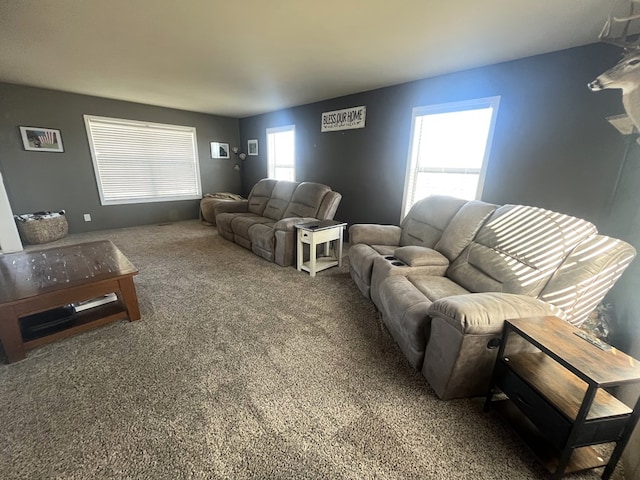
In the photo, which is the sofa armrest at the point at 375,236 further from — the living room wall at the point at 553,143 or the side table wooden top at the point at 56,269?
the side table wooden top at the point at 56,269

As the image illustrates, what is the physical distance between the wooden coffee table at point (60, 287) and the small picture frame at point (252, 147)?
4085mm

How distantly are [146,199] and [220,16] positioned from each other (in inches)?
178

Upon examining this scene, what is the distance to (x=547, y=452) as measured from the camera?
1.16 metres

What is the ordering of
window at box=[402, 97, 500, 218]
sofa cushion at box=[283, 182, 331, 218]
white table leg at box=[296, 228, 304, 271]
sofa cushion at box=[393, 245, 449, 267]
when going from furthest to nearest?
sofa cushion at box=[283, 182, 331, 218] < white table leg at box=[296, 228, 304, 271] < window at box=[402, 97, 500, 218] < sofa cushion at box=[393, 245, 449, 267]

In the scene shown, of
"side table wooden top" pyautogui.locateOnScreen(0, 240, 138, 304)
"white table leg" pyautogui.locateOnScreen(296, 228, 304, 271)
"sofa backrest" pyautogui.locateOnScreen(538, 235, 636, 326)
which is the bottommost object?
"white table leg" pyautogui.locateOnScreen(296, 228, 304, 271)

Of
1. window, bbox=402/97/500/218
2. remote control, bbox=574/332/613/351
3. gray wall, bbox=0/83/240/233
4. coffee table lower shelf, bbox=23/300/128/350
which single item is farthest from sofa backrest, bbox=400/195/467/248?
gray wall, bbox=0/83/240/233

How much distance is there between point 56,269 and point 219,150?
4.59 metres

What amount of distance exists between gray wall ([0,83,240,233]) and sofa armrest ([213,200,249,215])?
1737 millimetres

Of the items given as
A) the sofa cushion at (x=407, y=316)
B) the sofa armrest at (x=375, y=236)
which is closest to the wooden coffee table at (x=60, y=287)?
the sofa cushion at (x=407, y=316)

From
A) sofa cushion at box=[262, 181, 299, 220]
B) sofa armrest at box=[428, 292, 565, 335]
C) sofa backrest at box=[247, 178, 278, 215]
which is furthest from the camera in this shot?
sofa backrest at box=[247, 178, 278, 215]

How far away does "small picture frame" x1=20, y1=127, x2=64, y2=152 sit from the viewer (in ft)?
12.8

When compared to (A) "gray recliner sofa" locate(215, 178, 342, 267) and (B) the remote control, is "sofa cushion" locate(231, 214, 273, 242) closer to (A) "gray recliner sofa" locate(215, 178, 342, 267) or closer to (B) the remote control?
(A) "gray recliner sofa" locate(215, 178, 342, 267)

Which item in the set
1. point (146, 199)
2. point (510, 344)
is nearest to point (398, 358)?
point (510, 344)

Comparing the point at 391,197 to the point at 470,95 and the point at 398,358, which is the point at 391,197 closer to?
the point at 470,95
